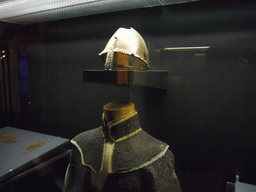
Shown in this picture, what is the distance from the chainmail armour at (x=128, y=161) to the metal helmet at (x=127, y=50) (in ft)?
0.98

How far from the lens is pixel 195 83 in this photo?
121 cm

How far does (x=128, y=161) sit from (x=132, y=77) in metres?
0.46

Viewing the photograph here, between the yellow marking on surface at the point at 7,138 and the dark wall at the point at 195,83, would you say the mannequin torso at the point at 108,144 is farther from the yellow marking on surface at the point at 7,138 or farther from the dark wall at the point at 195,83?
the yellow marking on surface at the point at 7,138

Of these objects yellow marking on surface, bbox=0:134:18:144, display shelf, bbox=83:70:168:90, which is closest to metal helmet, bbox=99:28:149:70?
display shelf, bbox=83:70:168:90

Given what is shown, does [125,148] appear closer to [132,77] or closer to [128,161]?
[128,161]

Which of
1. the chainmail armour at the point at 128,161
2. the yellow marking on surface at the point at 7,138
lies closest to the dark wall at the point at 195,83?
the chainmail armour at the point at 128,161

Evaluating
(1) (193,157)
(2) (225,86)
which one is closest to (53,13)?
(2) (225,86)

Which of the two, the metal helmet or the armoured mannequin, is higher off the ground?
the metal helmet

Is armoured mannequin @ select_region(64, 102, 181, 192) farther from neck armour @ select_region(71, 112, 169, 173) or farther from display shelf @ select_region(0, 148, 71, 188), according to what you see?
display shelf @ select_region(0, 148, 71, 188)

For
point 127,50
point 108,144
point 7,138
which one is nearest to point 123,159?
point 108,144

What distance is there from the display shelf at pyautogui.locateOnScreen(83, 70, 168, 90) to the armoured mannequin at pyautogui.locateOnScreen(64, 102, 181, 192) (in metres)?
0.15

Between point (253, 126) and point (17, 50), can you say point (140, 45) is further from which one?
point (17, 50)

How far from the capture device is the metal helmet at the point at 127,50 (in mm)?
1043

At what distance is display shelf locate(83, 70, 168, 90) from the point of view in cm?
108
